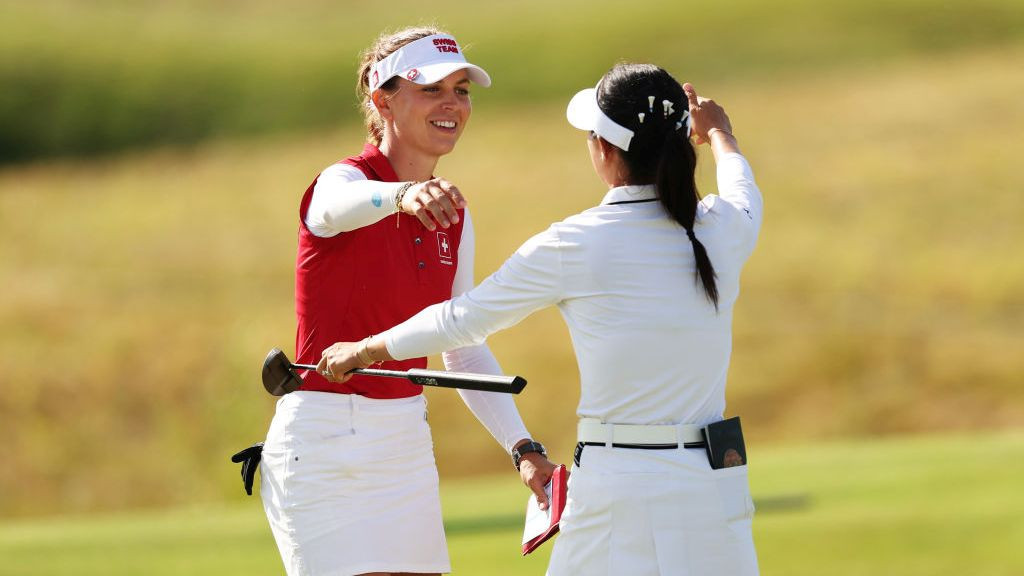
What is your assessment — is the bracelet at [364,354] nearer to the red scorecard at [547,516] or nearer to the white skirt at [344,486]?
the white skirt at [344,486]

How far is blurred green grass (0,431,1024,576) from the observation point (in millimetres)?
8875

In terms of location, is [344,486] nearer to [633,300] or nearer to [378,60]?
[633,300]

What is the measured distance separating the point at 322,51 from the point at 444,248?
34973 mm

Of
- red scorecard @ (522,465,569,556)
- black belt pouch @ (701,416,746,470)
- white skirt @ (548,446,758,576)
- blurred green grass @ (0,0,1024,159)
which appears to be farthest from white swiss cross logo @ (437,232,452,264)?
blurred green grass @ (0,0,1024,159)

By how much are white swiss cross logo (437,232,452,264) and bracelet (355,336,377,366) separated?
0.56 m

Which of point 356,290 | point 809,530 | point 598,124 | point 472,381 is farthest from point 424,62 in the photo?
point 809,530

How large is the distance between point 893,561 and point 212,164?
88.6 feet

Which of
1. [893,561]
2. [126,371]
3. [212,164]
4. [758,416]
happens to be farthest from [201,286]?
[893,561]

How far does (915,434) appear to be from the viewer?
23.0 meters

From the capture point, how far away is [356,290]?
4090mm

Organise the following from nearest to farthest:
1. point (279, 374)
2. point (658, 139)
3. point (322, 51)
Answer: point (658, 139) → point (279, 374) → point (322, 51)

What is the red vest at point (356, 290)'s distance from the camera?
409 centimetres

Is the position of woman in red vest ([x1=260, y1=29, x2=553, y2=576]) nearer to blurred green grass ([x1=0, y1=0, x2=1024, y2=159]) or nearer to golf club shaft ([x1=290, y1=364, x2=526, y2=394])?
golf club shaft ([x1=290, y1=364, x2=526, y2=394])

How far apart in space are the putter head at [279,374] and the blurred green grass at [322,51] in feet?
104
